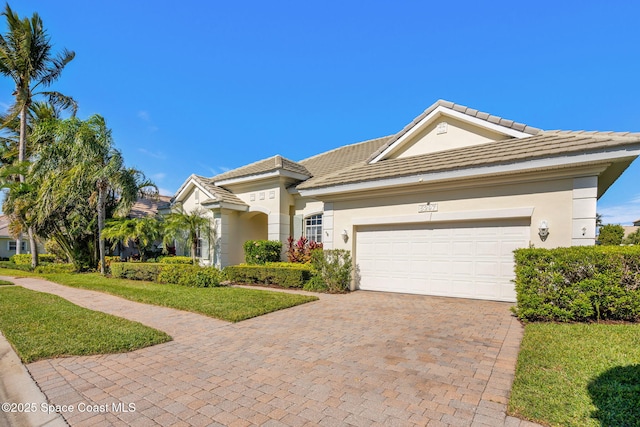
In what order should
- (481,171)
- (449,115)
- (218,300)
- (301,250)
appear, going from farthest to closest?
1. (301,250)
2. (449,115)
3. (218,300)
4. (481,171)

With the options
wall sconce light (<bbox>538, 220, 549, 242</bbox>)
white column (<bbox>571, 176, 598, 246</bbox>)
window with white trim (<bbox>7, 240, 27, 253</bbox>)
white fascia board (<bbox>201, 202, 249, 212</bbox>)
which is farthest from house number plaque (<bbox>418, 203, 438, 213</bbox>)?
window with white trim (<bbox>7, 240, 27, 253</bbox>)

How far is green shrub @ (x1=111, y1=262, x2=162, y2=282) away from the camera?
14.1 metres

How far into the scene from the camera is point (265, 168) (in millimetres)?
15250

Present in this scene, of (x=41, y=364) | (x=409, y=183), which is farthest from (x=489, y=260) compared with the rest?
(x=41, y=364)

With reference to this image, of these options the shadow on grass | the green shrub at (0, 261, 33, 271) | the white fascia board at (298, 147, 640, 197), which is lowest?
the green shrub at (0, 261, 33, 271)

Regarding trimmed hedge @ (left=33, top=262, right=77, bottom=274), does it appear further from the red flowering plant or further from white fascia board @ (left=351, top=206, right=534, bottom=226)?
white fascia board @ (left=351, top=206, right=534, bottom=226)

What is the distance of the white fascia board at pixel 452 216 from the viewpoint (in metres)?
8.55

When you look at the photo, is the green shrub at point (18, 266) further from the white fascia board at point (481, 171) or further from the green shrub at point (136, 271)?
the white fascia board at point (481, 171)

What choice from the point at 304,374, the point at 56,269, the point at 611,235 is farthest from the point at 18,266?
the point at 611,235

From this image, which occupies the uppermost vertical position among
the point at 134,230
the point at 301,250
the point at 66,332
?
the point at 134,230

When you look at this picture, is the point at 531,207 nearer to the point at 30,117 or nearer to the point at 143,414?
the point at 143,414

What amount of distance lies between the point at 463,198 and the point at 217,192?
11.7 meters

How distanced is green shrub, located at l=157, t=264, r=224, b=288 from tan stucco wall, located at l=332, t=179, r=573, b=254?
4936 millimetres

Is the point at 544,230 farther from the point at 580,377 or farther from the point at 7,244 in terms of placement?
the point at 7,244
